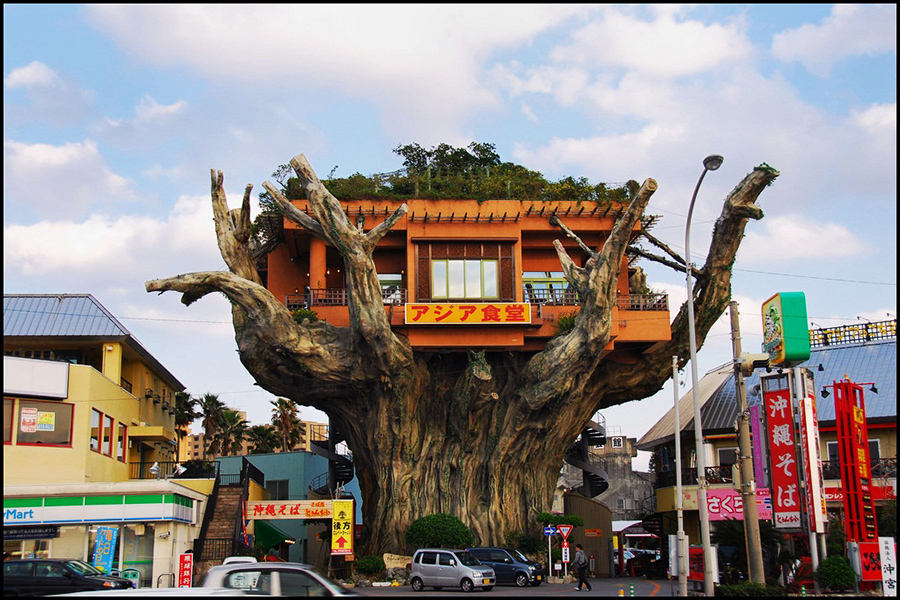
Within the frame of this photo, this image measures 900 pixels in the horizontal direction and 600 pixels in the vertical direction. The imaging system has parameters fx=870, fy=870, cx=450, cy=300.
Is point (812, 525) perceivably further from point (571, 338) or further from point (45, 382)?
point (45, 382)

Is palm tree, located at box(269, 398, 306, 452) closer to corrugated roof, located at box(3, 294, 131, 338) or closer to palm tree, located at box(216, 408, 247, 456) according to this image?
palm tree, located at box(216, 408, 247, 456)

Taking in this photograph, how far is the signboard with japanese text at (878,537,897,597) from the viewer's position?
81.0 feet

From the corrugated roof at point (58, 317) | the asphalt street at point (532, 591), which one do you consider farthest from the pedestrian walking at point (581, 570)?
the corrugated roof at point (58, 317)

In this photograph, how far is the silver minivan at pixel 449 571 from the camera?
3216cm

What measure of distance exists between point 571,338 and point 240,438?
41.6 meters

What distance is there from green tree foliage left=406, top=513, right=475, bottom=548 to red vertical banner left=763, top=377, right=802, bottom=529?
16.3 meters

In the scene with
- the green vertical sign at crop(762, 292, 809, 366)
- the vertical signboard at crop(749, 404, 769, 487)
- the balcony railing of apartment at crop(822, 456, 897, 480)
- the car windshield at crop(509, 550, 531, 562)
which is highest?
the green vertical sign at crop(762, 292, 809, 366)

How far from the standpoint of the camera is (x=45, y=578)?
2361 cm

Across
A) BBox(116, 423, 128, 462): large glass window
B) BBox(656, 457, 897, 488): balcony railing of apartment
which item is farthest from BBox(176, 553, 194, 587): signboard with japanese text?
BBox(656, 457, 897, 488): balcony railing of apartment

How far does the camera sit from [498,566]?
36.5 meters

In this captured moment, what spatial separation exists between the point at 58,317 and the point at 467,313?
2273 cm

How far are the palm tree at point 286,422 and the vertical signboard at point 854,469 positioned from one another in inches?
2081

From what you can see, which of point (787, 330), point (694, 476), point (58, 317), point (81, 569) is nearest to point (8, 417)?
point (58, 317)

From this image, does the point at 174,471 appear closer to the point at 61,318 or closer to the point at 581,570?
the point at 61,318
